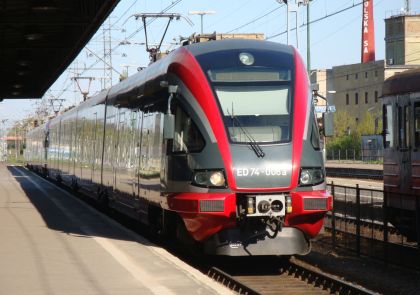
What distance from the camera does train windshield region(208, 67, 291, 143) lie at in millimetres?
11820

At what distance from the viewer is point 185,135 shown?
12102 millimetres

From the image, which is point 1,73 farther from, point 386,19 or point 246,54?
point 386,19

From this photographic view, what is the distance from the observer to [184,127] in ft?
39.9

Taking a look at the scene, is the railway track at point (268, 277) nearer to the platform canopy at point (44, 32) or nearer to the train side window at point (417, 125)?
the train side window at point (417, 125)

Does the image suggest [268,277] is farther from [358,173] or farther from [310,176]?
[358,173]

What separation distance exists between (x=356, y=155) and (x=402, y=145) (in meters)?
63.6

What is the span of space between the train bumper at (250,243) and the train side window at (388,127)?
5.06m

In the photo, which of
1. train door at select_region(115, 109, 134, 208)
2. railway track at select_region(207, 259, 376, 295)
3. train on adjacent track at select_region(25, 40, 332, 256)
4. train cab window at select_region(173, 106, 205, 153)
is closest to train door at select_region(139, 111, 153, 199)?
train on adjacent track at select_region(25, 40, 332, 256)

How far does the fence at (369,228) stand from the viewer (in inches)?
519

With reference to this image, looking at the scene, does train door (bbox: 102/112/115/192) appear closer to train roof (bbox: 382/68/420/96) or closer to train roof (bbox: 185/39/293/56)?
train roof (bbox: 382/68/420/96)

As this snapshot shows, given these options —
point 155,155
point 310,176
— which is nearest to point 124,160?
point 155,155

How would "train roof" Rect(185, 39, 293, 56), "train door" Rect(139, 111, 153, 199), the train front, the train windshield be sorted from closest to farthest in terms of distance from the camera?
the train front < the train windshield < "train roof" Rect(185, 39, 293, 56) < "train door" Rect(139, 111, 153, 199)

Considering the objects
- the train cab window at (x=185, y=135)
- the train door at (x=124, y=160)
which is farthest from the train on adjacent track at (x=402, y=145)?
the train door at (x=124, y=160)

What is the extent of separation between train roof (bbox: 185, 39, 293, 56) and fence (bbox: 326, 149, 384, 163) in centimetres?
5241
